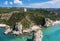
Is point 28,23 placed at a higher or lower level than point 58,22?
higher

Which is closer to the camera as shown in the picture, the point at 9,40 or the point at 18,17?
the point at 9,40

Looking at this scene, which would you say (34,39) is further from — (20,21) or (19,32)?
(20,21)

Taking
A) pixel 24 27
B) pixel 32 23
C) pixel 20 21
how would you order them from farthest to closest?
pixel 32 23
pixel 20 21
pixel 24 27

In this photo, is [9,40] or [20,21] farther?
[20,21]

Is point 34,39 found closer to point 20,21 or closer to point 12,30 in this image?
point 12,30

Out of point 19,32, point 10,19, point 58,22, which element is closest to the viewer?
point 19,32

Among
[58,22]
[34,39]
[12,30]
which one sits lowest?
[58,22]

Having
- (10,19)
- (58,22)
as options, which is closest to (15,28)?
(10,19)

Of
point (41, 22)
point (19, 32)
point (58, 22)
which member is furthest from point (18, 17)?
point (58, 22)

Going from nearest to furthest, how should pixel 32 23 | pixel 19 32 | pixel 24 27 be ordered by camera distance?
pixel 19 32 → pixel 24 27 → pixel 32 23
